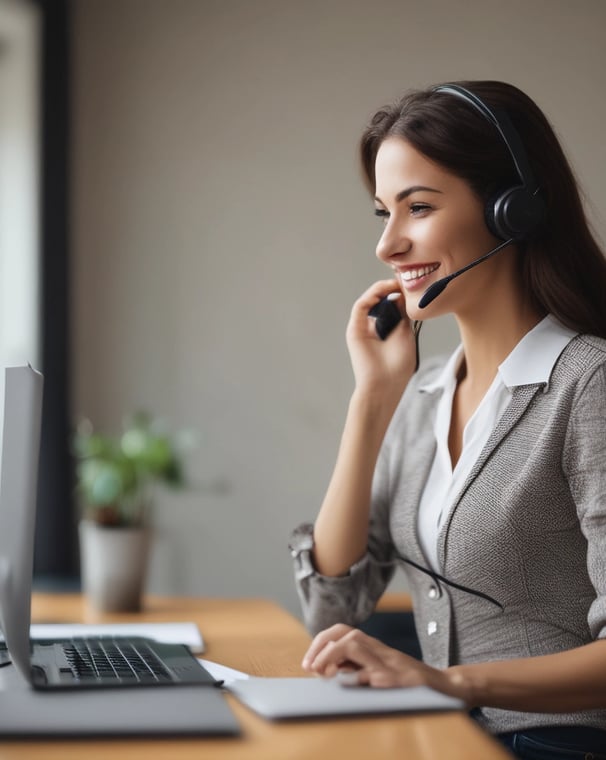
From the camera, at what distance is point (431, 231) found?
1303 millimetres

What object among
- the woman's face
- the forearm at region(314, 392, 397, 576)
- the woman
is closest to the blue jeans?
the woman

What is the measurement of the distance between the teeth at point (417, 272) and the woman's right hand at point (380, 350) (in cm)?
13

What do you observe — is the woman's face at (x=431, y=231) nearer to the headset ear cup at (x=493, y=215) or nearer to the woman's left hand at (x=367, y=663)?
the headset ear cup at (x=493, y=215)

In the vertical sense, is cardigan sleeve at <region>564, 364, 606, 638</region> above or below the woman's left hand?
above

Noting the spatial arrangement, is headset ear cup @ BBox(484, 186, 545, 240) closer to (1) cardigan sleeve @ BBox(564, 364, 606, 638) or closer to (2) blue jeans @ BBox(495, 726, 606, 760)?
(1) cardigan sleeve @ BBox(564, 364, 606, 638)

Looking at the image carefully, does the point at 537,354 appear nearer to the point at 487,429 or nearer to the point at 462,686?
the point at 487,429

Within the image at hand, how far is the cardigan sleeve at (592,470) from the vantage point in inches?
43.8

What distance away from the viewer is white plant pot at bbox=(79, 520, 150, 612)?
164 cm

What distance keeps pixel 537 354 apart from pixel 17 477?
766mm

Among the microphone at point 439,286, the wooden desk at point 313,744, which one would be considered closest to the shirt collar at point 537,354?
the microphone at point 439,286

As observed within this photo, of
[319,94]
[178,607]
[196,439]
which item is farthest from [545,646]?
[319,94]

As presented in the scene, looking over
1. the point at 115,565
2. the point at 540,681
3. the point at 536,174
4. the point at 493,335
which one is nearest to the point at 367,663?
the point at 540,681

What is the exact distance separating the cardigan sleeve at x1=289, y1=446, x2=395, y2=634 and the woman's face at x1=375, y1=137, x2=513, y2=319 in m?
0.38

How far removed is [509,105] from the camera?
1.29m
